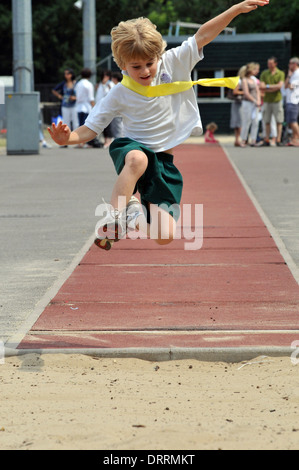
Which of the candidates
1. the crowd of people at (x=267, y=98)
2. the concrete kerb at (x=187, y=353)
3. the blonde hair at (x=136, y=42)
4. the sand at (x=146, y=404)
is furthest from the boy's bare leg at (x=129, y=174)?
the crowd of people at (x=267, y=98)

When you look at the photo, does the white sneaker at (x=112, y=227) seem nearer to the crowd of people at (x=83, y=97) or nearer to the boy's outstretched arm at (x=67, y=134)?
the boy's outstretched arm at (x=67, y=134)

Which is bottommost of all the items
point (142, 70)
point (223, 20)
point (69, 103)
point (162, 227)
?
point (69, 103)

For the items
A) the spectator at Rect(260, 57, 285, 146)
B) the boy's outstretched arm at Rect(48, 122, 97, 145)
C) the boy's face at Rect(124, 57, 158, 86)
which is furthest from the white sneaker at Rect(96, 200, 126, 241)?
the spectator at Rect(260, 57, 285, 146)

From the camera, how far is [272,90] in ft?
78.8

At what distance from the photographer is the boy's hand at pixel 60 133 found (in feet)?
21.6

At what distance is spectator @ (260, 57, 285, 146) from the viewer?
78.7ft

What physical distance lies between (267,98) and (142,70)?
718 inches

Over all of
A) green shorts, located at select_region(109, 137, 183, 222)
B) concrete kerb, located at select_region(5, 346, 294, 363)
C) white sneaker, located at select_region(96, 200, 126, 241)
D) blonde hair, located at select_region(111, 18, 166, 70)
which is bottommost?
concrete kerb, located at select_region(5, 346, 294, 363)

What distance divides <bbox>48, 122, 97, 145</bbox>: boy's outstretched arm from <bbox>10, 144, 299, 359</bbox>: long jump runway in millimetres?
1311

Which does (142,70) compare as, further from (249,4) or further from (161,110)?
(249,4)

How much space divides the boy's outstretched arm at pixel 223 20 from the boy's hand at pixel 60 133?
3.52 ft

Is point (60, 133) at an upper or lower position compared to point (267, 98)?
upper

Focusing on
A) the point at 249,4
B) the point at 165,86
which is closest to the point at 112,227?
the point at 165,86

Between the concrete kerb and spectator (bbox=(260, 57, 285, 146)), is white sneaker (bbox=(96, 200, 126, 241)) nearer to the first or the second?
the concrete kerb
